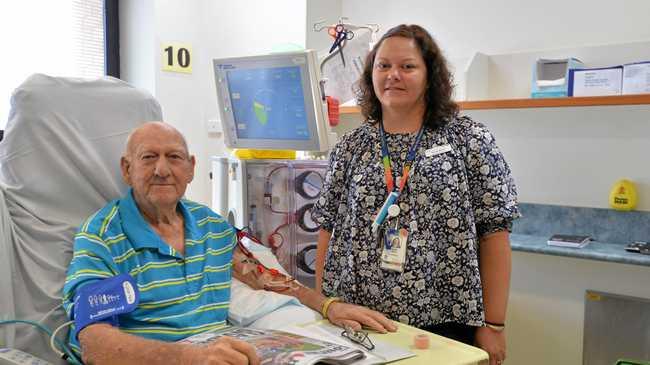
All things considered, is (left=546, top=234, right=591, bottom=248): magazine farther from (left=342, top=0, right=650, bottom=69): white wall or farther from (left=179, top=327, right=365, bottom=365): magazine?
(left=179, top=327, right=365, bottom=365): magazine

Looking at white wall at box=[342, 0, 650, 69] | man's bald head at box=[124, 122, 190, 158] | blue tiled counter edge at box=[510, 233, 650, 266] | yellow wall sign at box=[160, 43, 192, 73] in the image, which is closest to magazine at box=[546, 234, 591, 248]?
blue tiled counter edge at box=[510, 233, 650, 266]

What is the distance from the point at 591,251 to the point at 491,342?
0.89m

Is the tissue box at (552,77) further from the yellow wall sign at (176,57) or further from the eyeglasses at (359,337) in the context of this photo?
the yellow wall sign at (176,57)

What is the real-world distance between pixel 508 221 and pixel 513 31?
1525 mm

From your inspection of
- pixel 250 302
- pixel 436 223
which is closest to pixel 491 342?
pixel 436 223

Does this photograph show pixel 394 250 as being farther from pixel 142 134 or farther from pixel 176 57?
pixel 176 57

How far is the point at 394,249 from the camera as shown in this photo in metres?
1.61

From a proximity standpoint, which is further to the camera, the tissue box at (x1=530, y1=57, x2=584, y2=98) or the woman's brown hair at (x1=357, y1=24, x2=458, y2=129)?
the tissue box at (x1=530, y1=57, x2=584, y2=98)

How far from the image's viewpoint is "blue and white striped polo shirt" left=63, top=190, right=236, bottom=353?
1400mm

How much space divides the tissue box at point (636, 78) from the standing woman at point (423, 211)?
99 cm

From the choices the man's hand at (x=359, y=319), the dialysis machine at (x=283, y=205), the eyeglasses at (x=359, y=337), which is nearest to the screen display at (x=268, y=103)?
the dialysis machine at (x=283, y=205)

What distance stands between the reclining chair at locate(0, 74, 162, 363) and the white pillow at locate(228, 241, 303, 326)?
44 centimetres

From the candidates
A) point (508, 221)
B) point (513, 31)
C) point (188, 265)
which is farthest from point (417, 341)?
point (513, 31)

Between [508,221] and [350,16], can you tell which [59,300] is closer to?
[508,221]
